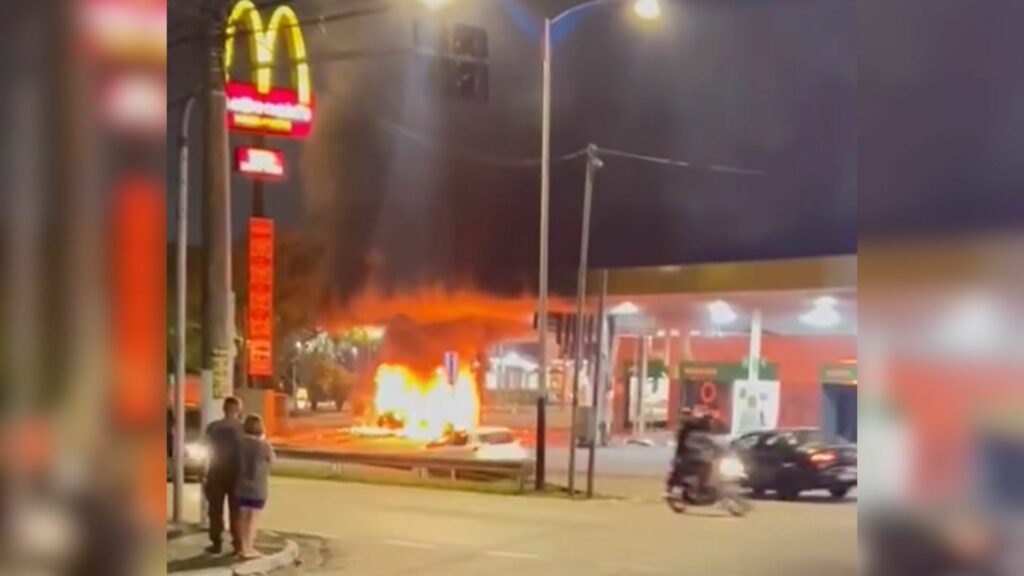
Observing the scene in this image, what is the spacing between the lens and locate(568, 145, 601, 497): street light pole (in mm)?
1598

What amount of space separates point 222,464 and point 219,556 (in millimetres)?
154

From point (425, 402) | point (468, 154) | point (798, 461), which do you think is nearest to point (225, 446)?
point (425, 402)

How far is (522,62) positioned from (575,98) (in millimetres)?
119

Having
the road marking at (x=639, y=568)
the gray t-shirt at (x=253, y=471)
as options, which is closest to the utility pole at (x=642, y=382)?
the road marking at (x=639, y=568)

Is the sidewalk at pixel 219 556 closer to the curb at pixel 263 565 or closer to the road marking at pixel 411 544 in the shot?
the curb at pixel 263 565

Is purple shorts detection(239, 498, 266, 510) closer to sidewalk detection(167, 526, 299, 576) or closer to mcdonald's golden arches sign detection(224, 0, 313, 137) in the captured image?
sidewalk detection(167, 526, 299, 576)

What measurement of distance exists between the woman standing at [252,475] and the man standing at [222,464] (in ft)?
0.03

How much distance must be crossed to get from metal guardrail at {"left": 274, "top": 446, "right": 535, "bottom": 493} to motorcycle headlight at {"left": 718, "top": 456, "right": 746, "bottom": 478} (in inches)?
10.9

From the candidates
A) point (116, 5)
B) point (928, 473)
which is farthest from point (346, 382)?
point (928, 473)

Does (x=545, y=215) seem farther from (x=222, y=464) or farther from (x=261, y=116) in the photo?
(x=222, y=464)

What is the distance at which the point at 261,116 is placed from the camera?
1746 mm

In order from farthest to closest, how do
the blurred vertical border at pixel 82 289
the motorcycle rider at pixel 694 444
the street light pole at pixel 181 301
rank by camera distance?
the street light pole at pixel 181 301 < the motorcycle rider at pixel 694 444 < the blurred vertical border at pixel 82 289

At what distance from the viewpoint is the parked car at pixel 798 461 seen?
147cm

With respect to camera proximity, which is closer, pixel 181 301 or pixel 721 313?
pixel 721 313
